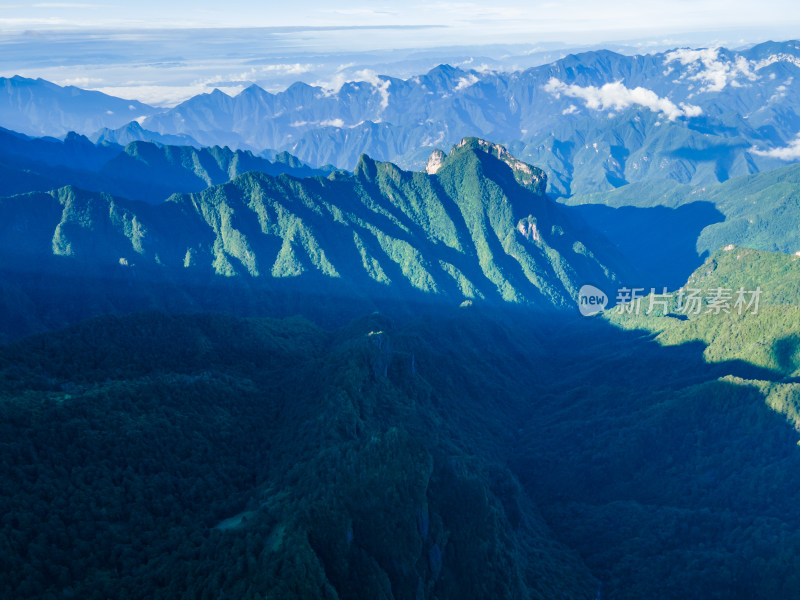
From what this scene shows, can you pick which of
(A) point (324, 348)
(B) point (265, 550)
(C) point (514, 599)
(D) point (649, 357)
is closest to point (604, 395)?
(D) point (649, 357)

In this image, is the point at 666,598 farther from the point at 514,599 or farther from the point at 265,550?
the point at 265,550

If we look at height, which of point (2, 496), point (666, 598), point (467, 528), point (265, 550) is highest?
point (2, 496)

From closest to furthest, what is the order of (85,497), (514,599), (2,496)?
(2,496)
(85,497)
(514,599)

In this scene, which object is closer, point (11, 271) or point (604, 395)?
point (604, 395)

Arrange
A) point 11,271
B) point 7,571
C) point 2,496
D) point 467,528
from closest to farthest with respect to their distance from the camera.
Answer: point 7,571 < point 2,496 < point 467,528 < point 11,271

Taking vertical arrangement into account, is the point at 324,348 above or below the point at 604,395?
above

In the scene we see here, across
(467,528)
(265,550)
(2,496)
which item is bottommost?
(467,528)

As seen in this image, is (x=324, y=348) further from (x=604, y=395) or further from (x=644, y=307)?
(x=644, y=307)

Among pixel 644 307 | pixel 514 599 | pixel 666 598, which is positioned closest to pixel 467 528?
pixel 514 599

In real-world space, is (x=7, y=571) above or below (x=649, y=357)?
above

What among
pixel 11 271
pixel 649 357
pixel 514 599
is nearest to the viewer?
pixel 514 599
